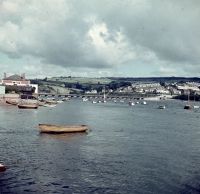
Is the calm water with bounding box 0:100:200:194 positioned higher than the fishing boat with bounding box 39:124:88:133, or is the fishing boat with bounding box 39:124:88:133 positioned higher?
the fishing boat with bounding box 39:124:88:133

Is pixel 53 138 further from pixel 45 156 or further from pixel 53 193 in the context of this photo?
pixel 53 193

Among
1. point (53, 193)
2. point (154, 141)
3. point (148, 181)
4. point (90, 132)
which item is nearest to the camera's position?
point (53, 193)

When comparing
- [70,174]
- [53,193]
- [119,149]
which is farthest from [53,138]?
[53,193]

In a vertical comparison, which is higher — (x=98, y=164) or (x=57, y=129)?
(x=57, y=129)

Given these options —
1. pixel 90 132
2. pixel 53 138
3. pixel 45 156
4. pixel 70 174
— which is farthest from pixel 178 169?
pixel 90 132

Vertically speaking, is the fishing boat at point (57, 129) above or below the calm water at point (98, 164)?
above

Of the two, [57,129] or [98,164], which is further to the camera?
[57,129]

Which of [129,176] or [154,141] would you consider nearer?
[129,176]

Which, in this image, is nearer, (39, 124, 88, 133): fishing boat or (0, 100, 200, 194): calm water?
(0, 100, 200, 194): calm water

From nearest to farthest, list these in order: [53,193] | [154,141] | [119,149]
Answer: [53,193] → [119,149] → [154,141]

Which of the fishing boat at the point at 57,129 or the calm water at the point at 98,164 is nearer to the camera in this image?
the calm water at the point at 98,164
